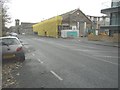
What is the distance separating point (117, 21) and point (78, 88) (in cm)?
3548

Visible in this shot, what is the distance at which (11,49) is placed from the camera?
497 inches

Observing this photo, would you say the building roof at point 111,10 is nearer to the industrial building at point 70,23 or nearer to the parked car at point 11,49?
the industrial building at point 70,23

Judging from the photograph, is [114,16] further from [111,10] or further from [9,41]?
[9,41]

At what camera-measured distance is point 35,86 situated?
282 inches

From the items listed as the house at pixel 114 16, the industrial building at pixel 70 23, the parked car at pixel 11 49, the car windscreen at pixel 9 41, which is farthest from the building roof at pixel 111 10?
the parked car at pixel 11 49

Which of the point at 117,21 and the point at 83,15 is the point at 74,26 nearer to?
the point at 83,15

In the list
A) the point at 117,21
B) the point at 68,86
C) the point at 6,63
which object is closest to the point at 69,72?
the point at 68,86

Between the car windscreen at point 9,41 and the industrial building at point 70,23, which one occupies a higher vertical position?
the industrial building at point 70,23

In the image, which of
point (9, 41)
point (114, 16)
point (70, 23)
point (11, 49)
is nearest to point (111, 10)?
point (114, 16)

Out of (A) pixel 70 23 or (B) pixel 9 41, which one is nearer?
(B) pixel 9 41

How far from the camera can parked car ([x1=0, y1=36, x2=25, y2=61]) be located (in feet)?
41.1

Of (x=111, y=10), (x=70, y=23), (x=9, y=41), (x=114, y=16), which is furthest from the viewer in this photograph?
(x=70, y=23)

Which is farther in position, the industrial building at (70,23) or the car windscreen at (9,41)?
the industrial building at (70,23)

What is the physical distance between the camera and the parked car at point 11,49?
41.1 ft
